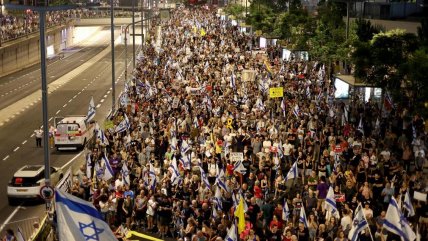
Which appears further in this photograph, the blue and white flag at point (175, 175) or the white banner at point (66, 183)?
the blue and white flag at point (175, 175)

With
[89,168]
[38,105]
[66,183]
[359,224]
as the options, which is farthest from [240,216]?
[38,105]

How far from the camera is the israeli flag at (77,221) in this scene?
1262 cm

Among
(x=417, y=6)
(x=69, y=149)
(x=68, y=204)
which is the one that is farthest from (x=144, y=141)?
(x=417, y=6)

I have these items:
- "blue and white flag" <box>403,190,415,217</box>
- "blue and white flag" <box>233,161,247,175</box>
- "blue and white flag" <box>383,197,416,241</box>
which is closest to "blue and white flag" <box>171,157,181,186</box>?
"blue and white flag" <box>233,161,247,175</box>

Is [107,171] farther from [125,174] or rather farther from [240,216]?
[240,216]

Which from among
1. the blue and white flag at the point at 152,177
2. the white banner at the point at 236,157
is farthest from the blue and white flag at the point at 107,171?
the white banner at the point at 236,157

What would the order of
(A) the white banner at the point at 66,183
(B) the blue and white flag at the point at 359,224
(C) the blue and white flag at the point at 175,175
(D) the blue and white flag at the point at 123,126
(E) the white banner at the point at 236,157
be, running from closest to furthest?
(B) the blue and white flag at the point at 359,224 < (A) the white banner at the point at 66,183 < (C) the blue and white flag at the point at 175,175 < (E) the white banner at the point at 236,157 < (D) the blue and white flag at the point at 123,126

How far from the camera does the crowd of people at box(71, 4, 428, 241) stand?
21922 mm

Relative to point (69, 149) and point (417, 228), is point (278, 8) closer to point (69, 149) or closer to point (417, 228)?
point (69, 149)

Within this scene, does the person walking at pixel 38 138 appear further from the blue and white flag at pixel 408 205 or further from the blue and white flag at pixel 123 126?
the blue and white flag at pixel 408 205

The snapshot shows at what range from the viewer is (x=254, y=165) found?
27.7 meters

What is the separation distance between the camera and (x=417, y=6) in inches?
2085

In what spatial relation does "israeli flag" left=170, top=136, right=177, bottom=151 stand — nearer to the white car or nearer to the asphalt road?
the white car

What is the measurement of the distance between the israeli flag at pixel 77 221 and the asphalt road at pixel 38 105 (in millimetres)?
14350
